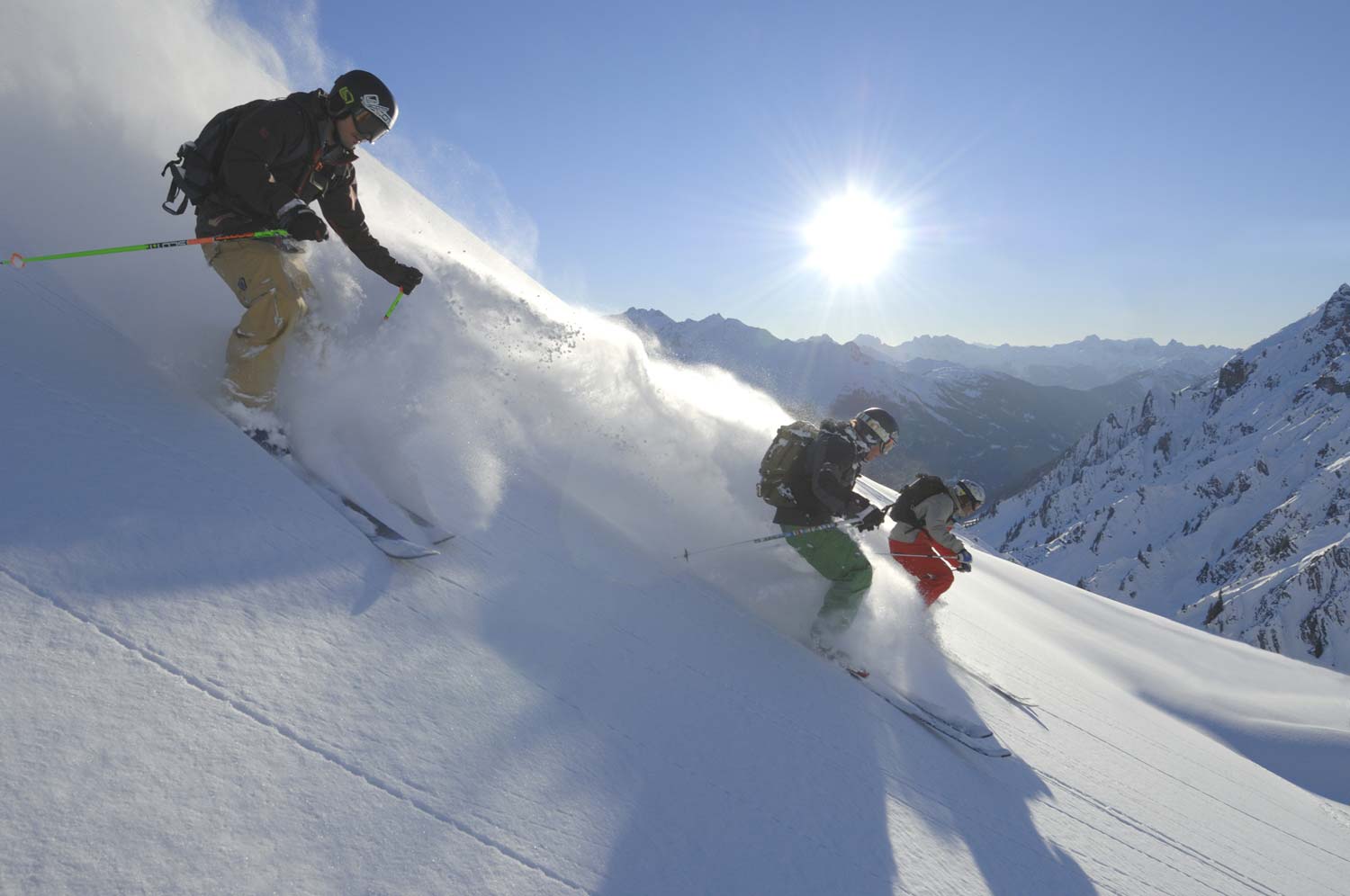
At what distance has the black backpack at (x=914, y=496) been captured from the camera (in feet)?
26.7

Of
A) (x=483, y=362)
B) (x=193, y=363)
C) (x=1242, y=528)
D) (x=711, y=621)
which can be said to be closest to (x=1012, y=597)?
(x=711, y=621)

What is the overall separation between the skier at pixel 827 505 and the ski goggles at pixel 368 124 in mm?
4182

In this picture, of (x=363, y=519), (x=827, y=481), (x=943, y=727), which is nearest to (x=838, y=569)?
(x=827, y=481)

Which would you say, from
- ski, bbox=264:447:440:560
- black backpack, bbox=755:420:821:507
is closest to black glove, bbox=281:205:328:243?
ski, bbox=264:447:440:560

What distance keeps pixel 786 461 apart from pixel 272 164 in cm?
477

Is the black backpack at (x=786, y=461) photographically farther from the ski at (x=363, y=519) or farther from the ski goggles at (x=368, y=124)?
the ski goggles at (x=368, y=124)

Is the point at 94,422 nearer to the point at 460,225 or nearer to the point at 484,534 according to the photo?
the point at 484,534

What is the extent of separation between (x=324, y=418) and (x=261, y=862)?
3.74 m

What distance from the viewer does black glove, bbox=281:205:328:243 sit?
4.66m

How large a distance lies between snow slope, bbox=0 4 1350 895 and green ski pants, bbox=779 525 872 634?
37cm

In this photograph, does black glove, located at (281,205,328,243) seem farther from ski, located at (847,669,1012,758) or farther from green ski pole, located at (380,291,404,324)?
ski, located at (847,669,1012,758)

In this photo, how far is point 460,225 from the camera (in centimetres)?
1471

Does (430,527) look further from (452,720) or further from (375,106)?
(375,106)

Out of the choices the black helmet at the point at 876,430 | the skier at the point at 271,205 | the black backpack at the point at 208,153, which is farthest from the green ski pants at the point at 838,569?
the black backpack at the point at 208,153
